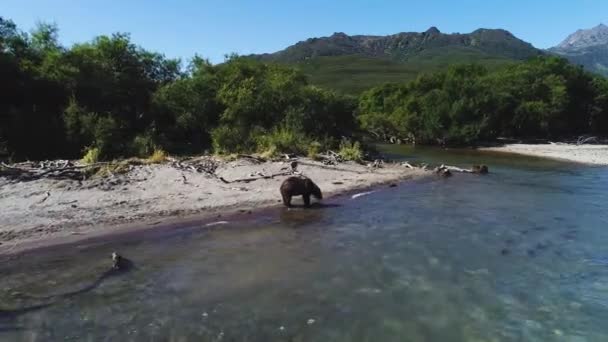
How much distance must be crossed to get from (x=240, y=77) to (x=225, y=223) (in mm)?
20851

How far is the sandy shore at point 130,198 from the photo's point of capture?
43.0ft

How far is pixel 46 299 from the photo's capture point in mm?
8805

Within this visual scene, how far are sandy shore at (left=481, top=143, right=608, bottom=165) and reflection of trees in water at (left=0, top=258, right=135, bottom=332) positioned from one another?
33.6 m

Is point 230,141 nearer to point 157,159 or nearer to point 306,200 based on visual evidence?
point 157,159

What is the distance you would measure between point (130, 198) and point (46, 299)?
7.39 meters

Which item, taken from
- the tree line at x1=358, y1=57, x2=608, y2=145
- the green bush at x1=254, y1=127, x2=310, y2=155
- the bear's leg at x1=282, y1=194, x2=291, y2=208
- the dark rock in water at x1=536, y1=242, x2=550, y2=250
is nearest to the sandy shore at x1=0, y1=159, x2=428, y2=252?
the bear's leg at x1=282, y1=194, x2=291, y2=208

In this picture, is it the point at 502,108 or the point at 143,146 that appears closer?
the point at 143,146

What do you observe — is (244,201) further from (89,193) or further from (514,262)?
(514,262)

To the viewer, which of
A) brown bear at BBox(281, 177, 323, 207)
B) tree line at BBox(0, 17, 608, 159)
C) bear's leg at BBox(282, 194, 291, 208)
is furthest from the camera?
tree line at BBox(0, 17, 608, 159)

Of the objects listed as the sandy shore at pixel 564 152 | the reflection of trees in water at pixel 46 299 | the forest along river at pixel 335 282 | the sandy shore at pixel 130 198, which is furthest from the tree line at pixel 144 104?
the sandy shore at pixel 564 152

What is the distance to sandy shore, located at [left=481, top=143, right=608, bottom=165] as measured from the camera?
3546 cm

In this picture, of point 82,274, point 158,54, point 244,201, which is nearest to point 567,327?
point 82,274

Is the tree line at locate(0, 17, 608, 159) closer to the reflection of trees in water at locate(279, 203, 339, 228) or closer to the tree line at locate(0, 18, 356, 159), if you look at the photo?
the tree line at locate(0, 18, 356, 159)

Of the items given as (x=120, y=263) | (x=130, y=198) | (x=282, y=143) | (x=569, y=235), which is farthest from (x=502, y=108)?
(x=120, y=263)
